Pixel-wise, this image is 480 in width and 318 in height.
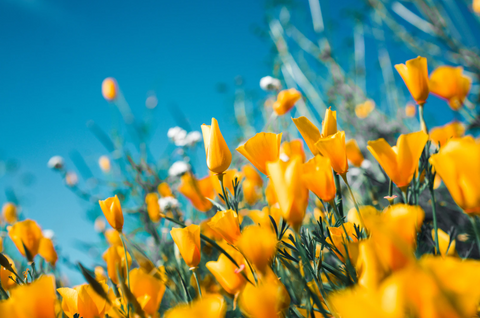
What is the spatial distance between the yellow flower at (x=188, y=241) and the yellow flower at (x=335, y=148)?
0.29 m

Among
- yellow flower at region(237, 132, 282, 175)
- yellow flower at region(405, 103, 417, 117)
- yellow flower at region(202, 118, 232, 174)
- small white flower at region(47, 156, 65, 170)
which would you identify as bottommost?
yellow flower at region(405, 103, 417, 117)

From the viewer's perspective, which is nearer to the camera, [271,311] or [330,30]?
[271,311]

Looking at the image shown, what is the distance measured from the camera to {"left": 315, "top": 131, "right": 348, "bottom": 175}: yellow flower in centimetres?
51

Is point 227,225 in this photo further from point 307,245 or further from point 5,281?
point 5,281

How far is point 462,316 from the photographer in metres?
0.22

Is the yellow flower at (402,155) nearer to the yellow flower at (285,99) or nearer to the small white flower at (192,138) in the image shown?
the yellow flower at (285,99)

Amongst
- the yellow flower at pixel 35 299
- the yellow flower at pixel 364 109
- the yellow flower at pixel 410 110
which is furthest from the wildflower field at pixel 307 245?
the yellow flower at pixel 410 110

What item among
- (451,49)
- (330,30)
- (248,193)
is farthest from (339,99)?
(248,193)

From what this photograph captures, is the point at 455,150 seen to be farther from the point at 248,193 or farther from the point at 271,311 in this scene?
the point at 248,193

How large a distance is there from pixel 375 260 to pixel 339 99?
7.90 ft

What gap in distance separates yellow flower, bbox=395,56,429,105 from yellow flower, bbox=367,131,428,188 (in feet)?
0.61

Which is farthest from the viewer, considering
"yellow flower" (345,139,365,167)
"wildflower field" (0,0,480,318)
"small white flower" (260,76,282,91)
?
"small white flower" (260,76,282,91)

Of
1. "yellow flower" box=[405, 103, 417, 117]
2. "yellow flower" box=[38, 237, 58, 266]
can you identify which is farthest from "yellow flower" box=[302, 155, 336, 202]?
"yellow flower" box=[405, 103, 417, 117]

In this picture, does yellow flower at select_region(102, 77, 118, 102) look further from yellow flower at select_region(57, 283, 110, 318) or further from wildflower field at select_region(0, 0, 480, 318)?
yellow flower at select_region(57, 283, 110, 318)
